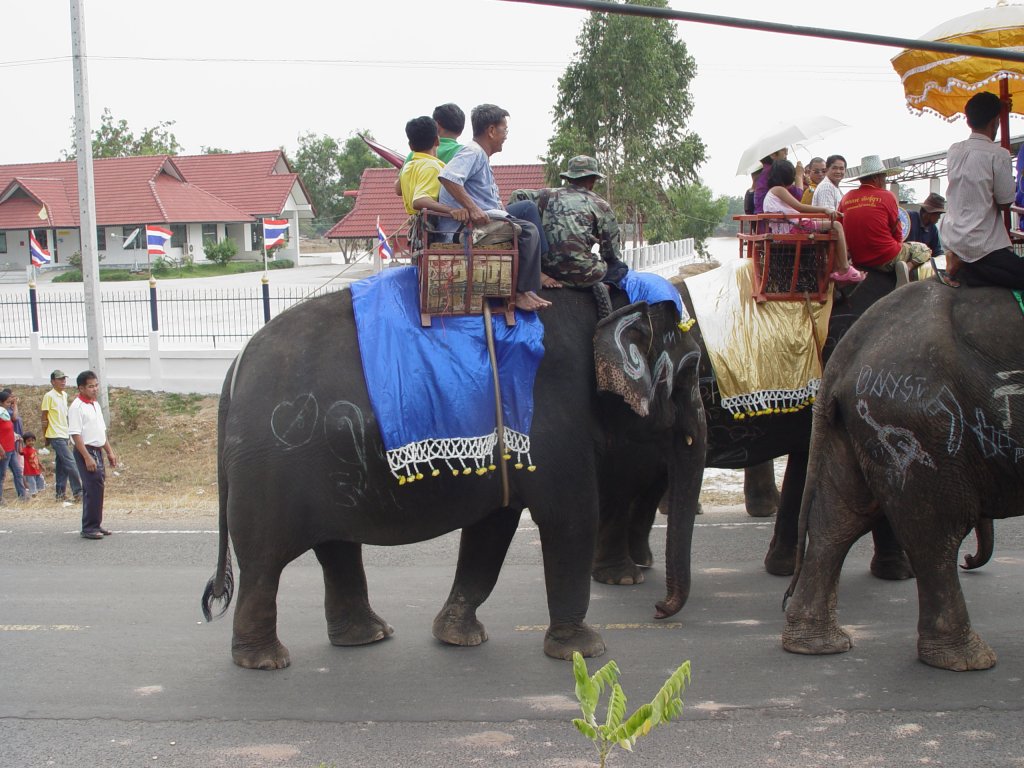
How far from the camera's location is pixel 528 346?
564 cm

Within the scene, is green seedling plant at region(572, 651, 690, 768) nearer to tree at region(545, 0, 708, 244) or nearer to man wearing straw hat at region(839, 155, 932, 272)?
man wearing straw hat at region(839, 155, 932, 272)

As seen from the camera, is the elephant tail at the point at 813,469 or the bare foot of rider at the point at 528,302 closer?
the bare foot of rider at the point at 528,302

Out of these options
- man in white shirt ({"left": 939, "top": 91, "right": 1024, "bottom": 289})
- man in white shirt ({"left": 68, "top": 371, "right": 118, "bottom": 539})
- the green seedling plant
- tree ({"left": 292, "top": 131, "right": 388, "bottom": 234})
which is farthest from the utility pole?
tree ({"left": 292, "top": 131, "right": 388, "bottom": 234})

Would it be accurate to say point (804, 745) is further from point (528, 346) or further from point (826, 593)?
point (528, 346)

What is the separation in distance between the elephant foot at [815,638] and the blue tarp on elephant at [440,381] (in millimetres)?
1675

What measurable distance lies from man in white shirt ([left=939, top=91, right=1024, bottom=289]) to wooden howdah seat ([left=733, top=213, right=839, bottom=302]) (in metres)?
1.52

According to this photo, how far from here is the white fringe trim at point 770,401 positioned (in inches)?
280

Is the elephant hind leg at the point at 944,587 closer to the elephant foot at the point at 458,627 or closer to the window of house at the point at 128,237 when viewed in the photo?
the elephant foot at the point at 458,627

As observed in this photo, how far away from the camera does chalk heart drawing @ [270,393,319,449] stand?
536cm

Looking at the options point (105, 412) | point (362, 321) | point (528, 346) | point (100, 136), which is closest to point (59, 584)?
point (362, 321)

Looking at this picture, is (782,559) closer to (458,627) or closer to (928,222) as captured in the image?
(458,627)

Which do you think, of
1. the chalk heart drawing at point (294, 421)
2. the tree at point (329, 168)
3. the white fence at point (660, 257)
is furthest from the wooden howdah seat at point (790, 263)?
the tree at point (329, 168)

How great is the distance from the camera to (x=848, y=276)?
7289 millimetres

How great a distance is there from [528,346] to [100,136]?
2619 inches
